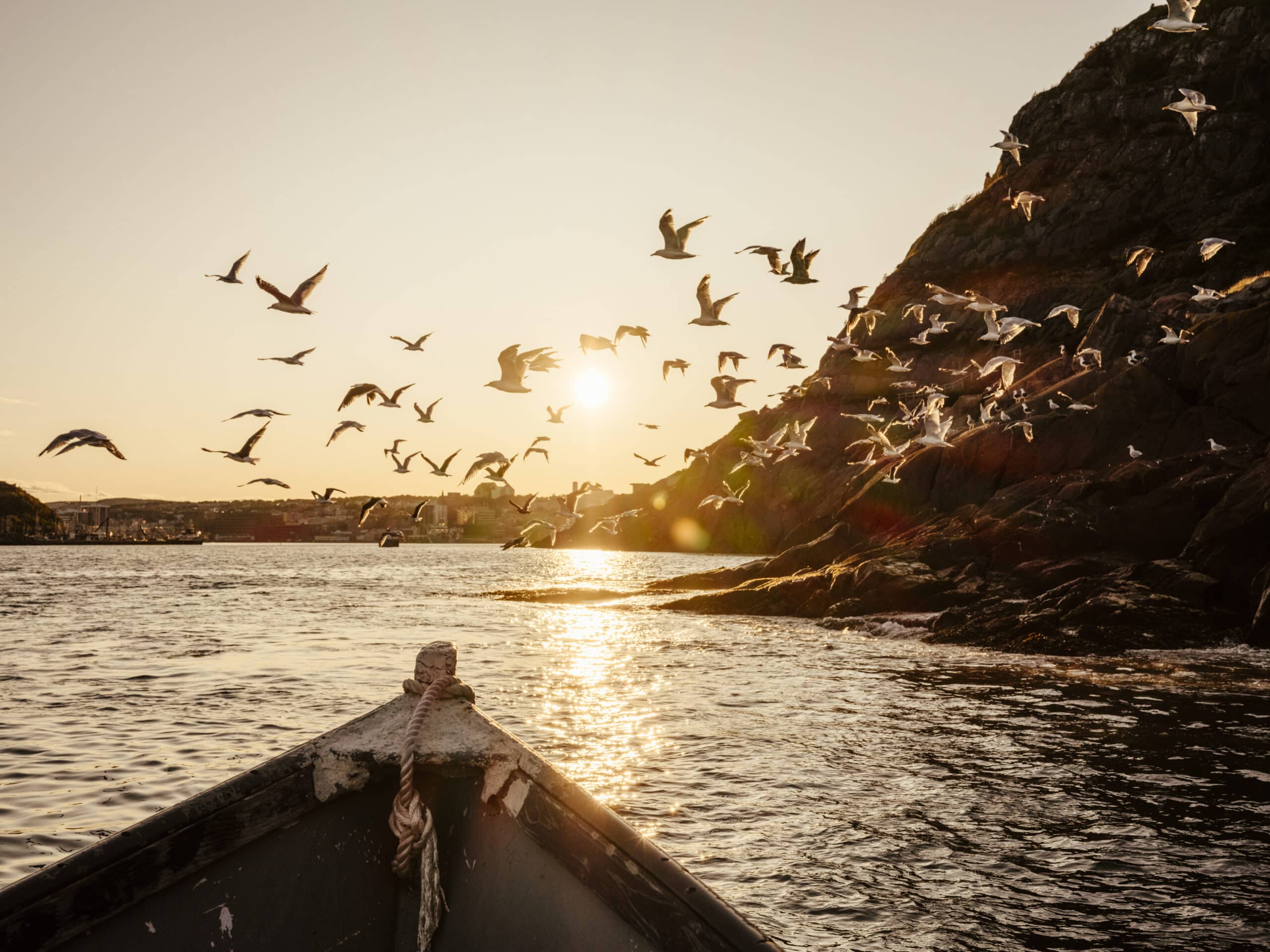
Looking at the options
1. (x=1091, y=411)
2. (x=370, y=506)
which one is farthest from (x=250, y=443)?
(x=1091, y=411)

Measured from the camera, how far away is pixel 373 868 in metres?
4.68

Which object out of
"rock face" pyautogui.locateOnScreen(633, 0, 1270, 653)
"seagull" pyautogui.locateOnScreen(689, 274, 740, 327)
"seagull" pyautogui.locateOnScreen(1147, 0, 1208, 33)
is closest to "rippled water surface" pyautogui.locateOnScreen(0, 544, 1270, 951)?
"rock face" pyautogui.locateOnScreen(633, 0, 1270, 653)

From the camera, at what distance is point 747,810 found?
10812 mm

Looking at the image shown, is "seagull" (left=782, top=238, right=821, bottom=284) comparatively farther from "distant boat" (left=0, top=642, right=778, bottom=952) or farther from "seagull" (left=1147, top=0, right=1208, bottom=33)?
"distant boat" (left=0, top=642, right=778, bottom=952)

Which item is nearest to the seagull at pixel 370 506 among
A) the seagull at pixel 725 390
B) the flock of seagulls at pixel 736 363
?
the flock of seagulls at pixel 736 363

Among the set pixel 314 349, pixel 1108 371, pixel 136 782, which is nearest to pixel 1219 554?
pixel 1108 371

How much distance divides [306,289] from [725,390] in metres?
11.6

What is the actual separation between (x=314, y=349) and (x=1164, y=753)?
49.1 feet

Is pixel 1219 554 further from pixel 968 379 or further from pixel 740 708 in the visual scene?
pixel 968 379

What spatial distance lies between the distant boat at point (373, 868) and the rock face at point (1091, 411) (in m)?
23.1

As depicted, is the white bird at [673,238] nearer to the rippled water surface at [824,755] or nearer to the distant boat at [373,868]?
the rippled water surface at [824,755]

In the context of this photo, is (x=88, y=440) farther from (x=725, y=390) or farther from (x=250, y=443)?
(x=725, y=390)

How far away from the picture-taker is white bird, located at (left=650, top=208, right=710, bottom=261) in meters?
15.7

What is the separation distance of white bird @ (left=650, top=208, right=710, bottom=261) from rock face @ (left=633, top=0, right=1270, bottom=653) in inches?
626
